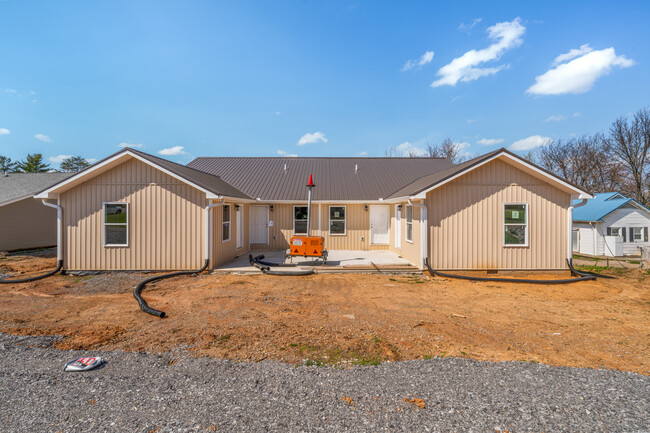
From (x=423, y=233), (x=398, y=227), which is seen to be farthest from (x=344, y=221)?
(x=423, y=233)

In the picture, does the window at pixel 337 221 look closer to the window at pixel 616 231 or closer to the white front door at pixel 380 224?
the white front door at pixel 380 224

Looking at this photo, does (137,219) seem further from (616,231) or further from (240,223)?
(616,231)

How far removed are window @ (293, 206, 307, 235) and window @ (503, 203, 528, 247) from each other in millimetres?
8553

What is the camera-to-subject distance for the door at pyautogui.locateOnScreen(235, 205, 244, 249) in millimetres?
12455

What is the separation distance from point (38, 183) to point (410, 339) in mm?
23148

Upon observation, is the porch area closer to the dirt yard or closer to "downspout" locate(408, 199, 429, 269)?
"downspout" locate(408, 199, 429, 269)

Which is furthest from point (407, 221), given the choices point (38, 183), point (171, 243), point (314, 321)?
point (38, 183)

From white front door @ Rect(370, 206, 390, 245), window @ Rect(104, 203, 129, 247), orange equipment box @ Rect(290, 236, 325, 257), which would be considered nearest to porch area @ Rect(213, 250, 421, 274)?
orange equipment box @ Rect(290, 236, 325, 257)

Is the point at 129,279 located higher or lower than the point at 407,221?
lower

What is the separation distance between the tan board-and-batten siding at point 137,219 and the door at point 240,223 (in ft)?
10.3

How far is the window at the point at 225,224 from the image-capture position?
34.9ft

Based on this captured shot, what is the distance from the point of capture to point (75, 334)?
4707 mm

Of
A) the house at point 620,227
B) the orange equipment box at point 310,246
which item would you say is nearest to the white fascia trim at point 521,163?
the orange equipment box at point 310,246

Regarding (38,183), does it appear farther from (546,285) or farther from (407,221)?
(546,285)
